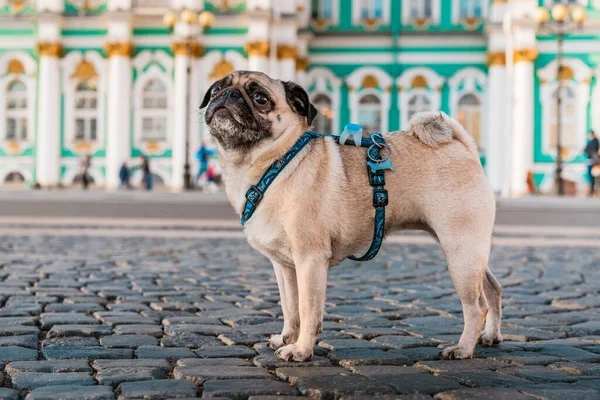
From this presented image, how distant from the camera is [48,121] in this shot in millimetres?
34406

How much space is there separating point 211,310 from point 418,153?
195cm

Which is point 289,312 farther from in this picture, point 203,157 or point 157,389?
point 203,157

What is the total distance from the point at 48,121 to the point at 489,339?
3224 cm

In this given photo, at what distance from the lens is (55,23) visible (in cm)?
3438

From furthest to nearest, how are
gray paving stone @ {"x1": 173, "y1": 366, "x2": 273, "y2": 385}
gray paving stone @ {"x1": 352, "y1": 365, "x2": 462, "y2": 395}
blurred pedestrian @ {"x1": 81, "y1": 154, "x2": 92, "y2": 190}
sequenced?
blurred pedestrian @ {"x1": 81, "y1": 154, "x2": 92, "y2": 190} → gray paving stone @ {"x1": 173, "y1": 366, "x2": 273, "y2": 385} → gray paving stone @ {"x1": 352, "y1": 365, "x2": 462, "y2": 395}

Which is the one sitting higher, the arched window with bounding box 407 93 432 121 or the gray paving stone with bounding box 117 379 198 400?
the arched window with bounding box 407 93 432 121

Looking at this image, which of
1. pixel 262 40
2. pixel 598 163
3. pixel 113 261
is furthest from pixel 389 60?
pixel 113 261

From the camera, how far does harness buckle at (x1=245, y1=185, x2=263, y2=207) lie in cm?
384

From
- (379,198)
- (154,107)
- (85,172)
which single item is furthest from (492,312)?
(154,107)

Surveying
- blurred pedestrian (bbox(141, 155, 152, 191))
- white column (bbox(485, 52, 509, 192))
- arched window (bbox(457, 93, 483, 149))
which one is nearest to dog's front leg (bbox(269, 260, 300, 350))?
blurred pedestrian (bbox(141, 155, 152, 191))

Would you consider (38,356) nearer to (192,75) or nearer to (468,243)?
(468,243)

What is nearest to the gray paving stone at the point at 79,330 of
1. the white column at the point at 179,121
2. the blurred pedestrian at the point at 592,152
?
the blurred pedestrian at the point at 592,152

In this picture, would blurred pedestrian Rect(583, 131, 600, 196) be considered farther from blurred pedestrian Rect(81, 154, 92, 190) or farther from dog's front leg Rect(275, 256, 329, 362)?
dog's front leg Rect(275, 256, 329, 362)

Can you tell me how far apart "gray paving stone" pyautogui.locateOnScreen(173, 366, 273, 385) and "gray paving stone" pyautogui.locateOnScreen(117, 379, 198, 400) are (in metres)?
0.09
